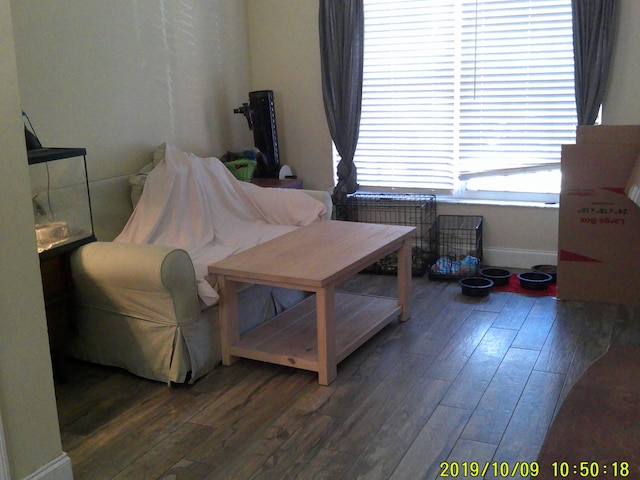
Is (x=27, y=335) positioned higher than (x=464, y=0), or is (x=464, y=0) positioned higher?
(x=464, y=0)

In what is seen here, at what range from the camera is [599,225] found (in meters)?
3.98

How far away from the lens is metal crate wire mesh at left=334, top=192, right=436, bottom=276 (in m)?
4.89

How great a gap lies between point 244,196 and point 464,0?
1.95 meters

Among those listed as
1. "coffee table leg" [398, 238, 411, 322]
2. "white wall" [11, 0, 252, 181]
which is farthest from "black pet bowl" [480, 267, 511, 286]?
"white wall" [11, 0, 252, 181]

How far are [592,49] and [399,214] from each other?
1.65 metres

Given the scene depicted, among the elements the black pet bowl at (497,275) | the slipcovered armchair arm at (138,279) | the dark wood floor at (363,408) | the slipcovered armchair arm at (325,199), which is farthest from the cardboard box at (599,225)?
the slipcovered armchair arm at (138,279)

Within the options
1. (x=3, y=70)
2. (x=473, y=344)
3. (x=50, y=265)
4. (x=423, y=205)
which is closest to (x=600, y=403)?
(x=3, y=70)

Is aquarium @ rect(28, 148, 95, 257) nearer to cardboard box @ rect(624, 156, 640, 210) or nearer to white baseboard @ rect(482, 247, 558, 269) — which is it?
cardboard box @ rect(624, 156, 640, 210)

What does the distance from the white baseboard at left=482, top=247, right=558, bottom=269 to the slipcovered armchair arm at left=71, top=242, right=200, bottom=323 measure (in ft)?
8.00

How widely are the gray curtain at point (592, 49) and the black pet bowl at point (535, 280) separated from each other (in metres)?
0.98

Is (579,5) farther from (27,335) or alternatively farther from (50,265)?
(27,335)

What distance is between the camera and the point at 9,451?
2236 millimetres

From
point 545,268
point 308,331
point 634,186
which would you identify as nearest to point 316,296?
point 308,331

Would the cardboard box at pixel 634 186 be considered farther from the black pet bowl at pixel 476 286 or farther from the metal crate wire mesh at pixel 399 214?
the metal crate wire mesh at pixel 399 214
